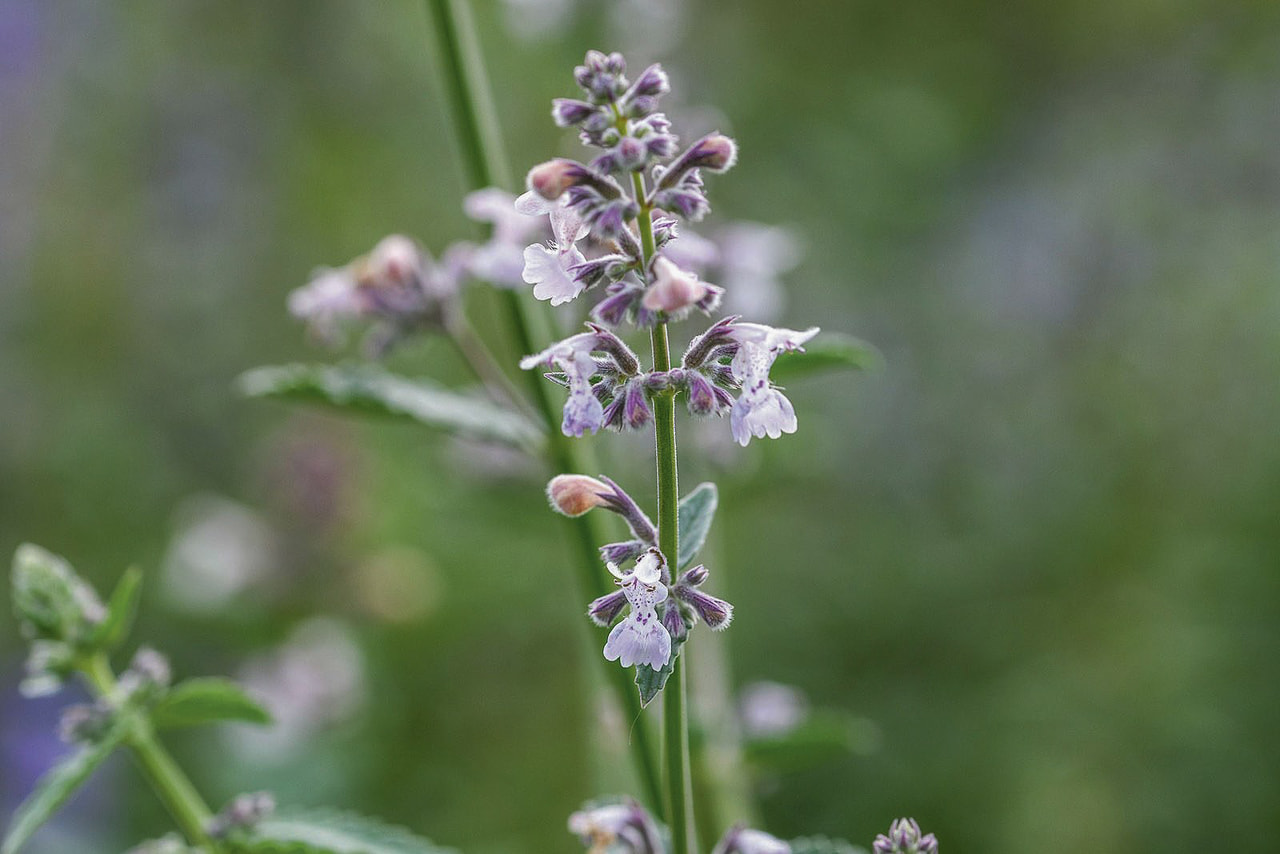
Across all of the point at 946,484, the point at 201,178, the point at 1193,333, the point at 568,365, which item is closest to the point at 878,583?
the point at 946,484

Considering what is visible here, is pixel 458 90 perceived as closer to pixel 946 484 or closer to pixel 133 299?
pixel 946 484

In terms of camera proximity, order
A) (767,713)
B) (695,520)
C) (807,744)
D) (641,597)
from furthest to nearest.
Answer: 1. (767,713)
2. (807,744)
3. (695,520)
4. (641,597)

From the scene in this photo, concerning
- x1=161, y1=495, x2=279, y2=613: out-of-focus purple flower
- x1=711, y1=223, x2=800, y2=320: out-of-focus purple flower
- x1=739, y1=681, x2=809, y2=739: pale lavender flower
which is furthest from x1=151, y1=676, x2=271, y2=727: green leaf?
x1=161, y1=495, x2=279, y2=613: out-of-focus purple flower

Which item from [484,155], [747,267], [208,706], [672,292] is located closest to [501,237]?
[484,155]

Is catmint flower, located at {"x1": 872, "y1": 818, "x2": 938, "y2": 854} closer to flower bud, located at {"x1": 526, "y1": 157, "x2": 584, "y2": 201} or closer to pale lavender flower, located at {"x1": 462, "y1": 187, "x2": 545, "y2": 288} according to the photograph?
flower bud, located at {"x1": 526, "y1": 157, "x2": 584, "y2": 201}

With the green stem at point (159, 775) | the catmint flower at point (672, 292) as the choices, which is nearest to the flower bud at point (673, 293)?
the catmint flower at point (672, 292)

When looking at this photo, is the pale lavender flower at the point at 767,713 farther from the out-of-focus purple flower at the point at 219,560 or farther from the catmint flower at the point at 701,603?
the out-of-focus purple flower at the point at 219,560

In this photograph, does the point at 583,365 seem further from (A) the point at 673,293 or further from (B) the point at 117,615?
(B) the point at 117,615
